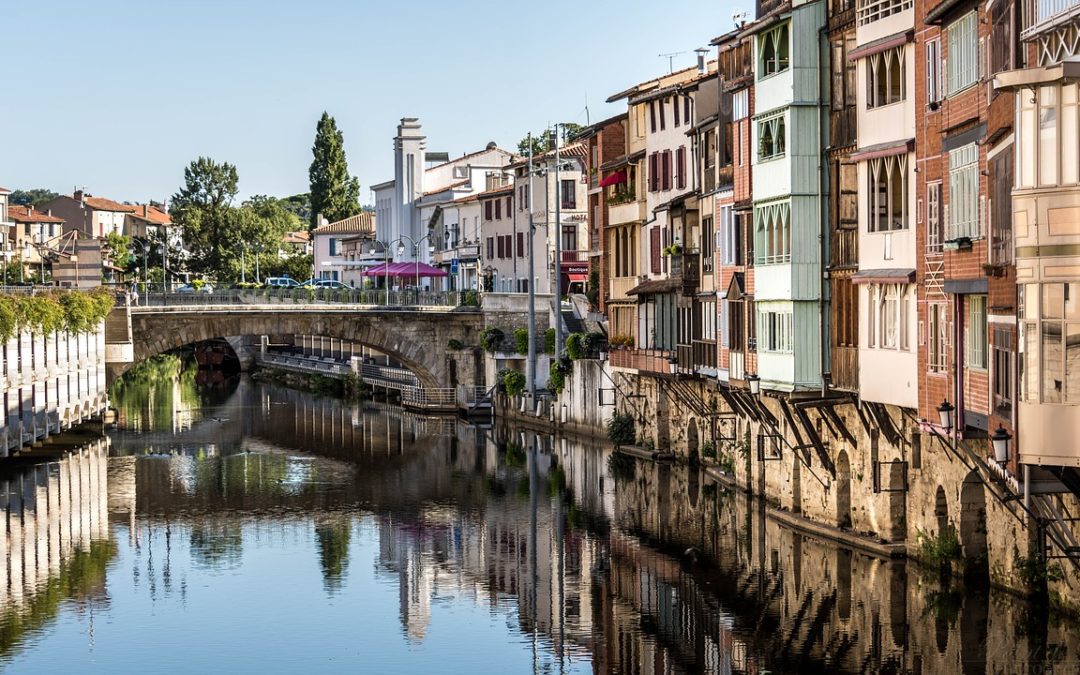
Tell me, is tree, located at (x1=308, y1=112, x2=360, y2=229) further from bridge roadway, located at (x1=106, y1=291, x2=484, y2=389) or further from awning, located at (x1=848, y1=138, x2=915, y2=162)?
awning, located at (x1=848, y1=138, x2=915, y2=162)

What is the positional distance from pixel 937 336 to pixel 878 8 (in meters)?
8.83

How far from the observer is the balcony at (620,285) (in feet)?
239

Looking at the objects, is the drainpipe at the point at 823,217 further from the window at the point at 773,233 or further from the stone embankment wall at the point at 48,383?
the stone embankment wall at the point at 48,383

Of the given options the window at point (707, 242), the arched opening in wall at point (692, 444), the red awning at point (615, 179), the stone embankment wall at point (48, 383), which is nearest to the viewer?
the window at point (707, 242)

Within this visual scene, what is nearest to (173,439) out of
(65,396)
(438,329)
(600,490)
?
(65,396)

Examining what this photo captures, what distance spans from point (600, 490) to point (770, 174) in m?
17.9

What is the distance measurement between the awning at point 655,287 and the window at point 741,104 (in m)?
10.2

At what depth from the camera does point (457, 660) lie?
38188mm

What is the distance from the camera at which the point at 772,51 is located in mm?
49125

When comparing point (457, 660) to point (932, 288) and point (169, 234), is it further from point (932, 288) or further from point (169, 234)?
point (169, 234)

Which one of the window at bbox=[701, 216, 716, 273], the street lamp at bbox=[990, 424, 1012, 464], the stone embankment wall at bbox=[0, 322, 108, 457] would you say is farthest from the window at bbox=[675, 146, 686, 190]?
the street lamp at bbox=[990, 424, 1012, 464]

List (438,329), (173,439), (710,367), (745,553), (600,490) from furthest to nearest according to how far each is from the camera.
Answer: (438,329) < (173,439) < (600,490) < (710,367) < (745,553)

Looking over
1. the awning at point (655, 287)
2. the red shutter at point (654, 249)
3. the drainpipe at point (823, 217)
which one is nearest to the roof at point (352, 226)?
the red shutter at point (654, 249)

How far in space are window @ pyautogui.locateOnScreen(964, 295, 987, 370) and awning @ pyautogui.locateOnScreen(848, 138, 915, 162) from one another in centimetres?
613
